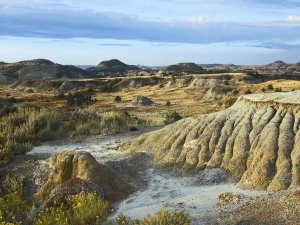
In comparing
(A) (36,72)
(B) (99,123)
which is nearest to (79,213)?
(B) (99,123)

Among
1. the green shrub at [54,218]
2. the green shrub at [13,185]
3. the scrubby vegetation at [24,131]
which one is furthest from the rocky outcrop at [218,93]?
the green shrub at [54,218]

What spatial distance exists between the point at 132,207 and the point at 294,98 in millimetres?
7440

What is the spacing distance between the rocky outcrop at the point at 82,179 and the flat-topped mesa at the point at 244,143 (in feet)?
7.71

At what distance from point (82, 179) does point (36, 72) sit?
357 ft

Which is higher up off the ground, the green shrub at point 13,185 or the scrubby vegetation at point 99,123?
the scrubby vegetation at point 99,123

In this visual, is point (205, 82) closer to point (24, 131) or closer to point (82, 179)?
point (24, 131)

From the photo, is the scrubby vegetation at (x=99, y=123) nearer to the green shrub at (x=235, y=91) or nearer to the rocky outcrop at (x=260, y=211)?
the rocky outcrop at (x=260, y=211)

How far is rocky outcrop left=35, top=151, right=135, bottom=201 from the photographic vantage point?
43.6 feet

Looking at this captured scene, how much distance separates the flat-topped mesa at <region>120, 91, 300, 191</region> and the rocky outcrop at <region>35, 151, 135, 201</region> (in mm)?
2349

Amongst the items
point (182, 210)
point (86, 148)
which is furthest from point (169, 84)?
point (182, 210)

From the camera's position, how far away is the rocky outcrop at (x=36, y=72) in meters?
112

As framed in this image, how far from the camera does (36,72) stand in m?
118

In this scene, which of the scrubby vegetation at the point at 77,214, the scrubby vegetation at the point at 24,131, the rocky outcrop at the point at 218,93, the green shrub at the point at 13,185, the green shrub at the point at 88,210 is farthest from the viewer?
the rocky outcrop at the point at 218,93

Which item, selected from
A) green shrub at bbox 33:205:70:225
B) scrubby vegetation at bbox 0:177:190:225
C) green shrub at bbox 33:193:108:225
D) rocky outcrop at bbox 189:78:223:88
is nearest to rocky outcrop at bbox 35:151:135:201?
scrubby vegetation at bbox 0:177:190:225
